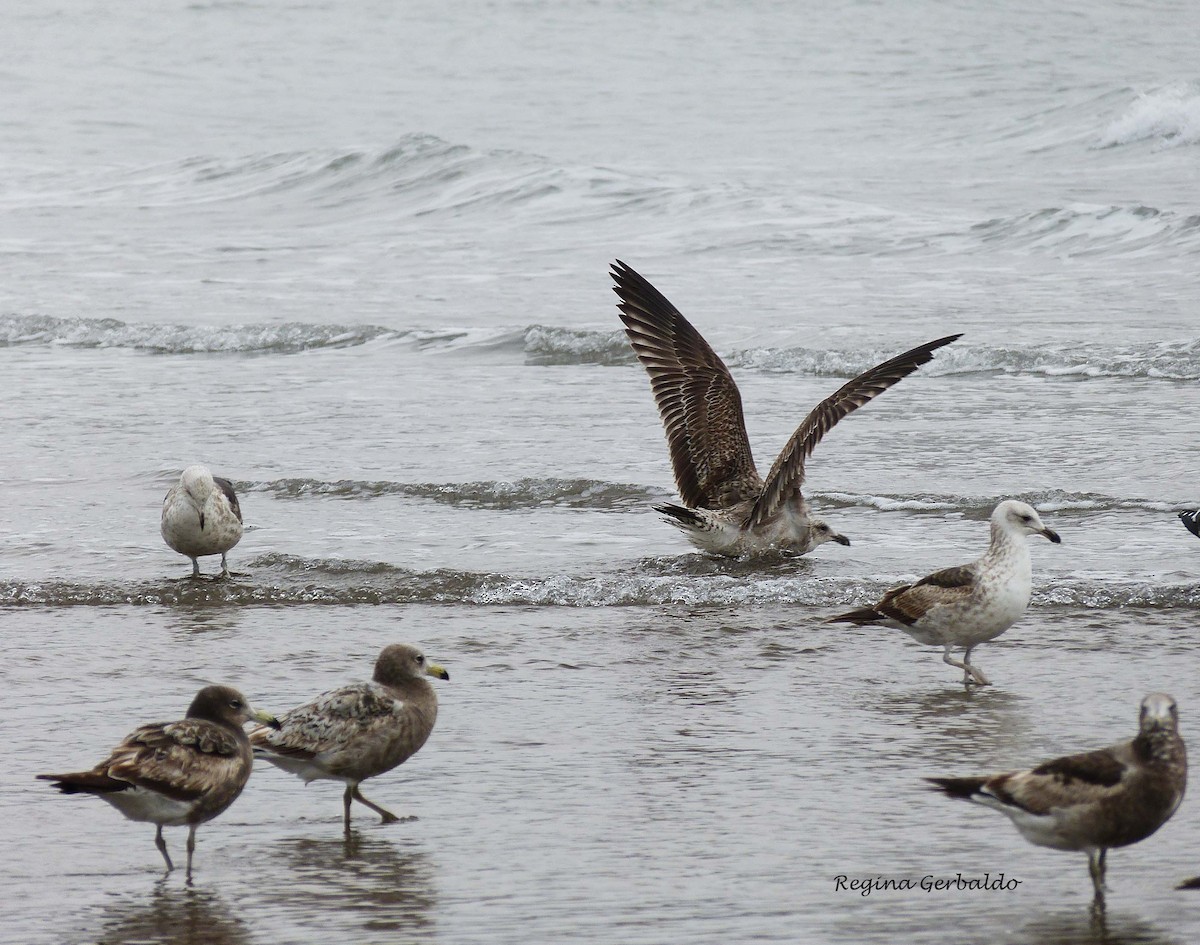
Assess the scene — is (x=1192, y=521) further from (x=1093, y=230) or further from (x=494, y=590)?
(x=1093, y=230)

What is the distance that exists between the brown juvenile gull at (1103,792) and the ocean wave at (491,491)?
18.6ft

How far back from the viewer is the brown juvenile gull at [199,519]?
26.6 ft

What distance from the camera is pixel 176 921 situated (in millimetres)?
4172

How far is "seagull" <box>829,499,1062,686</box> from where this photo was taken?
6.21 m

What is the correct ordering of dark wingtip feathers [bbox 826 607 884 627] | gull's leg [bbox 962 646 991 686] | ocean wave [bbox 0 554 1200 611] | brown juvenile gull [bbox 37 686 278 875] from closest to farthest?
brown juvenile gull [bbox 37 686 278 875] < gull's leg [bbox 962 646 991 686] < dark wingtip feathers [bbox 826 607 884 627] < ocean wave [bbox 0 554 1200 611]

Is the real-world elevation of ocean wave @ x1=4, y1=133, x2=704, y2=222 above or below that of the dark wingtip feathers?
above

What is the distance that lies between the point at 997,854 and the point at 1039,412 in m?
7.87

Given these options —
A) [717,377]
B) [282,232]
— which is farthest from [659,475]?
[282,232]

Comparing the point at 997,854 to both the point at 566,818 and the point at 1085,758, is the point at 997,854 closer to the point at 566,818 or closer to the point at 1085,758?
the point at 1085,758

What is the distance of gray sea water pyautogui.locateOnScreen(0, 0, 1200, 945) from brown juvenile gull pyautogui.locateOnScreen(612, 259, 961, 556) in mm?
228

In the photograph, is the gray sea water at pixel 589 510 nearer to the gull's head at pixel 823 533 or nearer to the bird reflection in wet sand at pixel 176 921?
the bird reflection in wet sand at pixel 176 921

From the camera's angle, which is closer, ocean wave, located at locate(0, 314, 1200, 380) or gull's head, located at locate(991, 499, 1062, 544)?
gull's head, located at locate(991, 499, 1062, 544)

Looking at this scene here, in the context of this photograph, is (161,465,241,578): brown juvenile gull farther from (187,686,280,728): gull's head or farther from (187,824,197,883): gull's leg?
(187,824,197,883): gull's leg

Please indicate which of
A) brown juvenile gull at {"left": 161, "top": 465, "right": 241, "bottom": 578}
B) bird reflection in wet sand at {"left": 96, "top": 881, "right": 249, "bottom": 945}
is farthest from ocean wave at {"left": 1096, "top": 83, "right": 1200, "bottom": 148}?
bird reflection in wet sand at {"left": 96, "top": 881, "right": 249, "bottom": 945}
